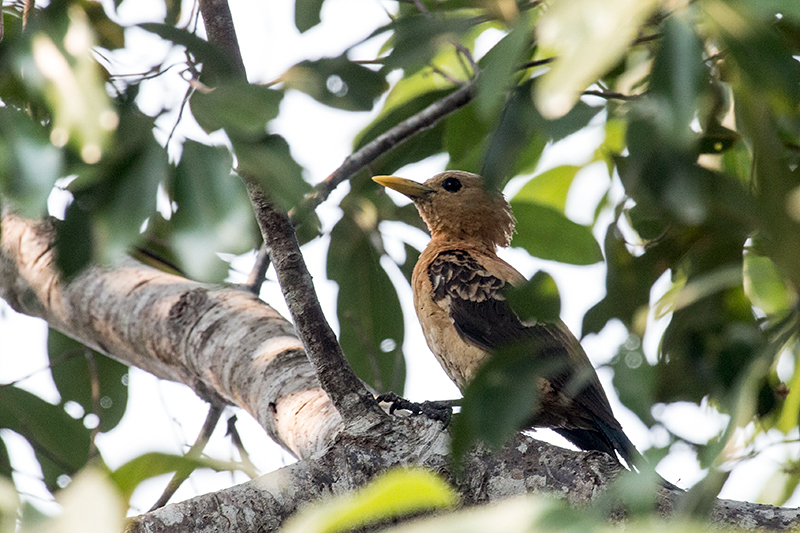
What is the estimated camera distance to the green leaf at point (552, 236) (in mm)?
2639

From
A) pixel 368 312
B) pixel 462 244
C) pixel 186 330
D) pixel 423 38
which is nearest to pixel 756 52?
pixel 423 38

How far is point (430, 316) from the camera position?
3352mm

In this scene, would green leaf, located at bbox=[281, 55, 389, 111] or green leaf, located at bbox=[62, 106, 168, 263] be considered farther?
green leaf, located at bbox=[281, 55, 389, 111]

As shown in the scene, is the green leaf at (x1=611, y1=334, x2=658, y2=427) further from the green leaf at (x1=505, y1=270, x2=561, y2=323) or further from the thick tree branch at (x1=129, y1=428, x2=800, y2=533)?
the thick tree branch at (x1=129, y1=428, x2=800, y2=533)

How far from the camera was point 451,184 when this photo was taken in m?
4.10

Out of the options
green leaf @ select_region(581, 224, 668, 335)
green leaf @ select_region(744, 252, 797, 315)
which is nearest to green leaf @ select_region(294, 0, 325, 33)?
green leaf @ select_region(581, 224, 668, 335)

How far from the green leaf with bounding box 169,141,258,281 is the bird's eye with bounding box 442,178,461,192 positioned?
2.64 m

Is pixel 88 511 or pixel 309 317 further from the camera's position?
pixel 309 317

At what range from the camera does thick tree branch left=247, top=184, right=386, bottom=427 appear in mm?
2252

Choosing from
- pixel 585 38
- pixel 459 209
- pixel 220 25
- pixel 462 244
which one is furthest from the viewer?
pixel 459 209

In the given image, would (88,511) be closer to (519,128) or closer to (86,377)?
(519,128)

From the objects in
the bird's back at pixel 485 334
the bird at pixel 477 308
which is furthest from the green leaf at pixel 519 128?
the bird's back at pixel 485 334

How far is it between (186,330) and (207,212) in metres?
1.70

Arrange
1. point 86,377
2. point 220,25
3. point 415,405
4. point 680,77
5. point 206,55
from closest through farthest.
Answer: point 680,77
point 206,55
point 220,25
point 415,405
point 86,377
